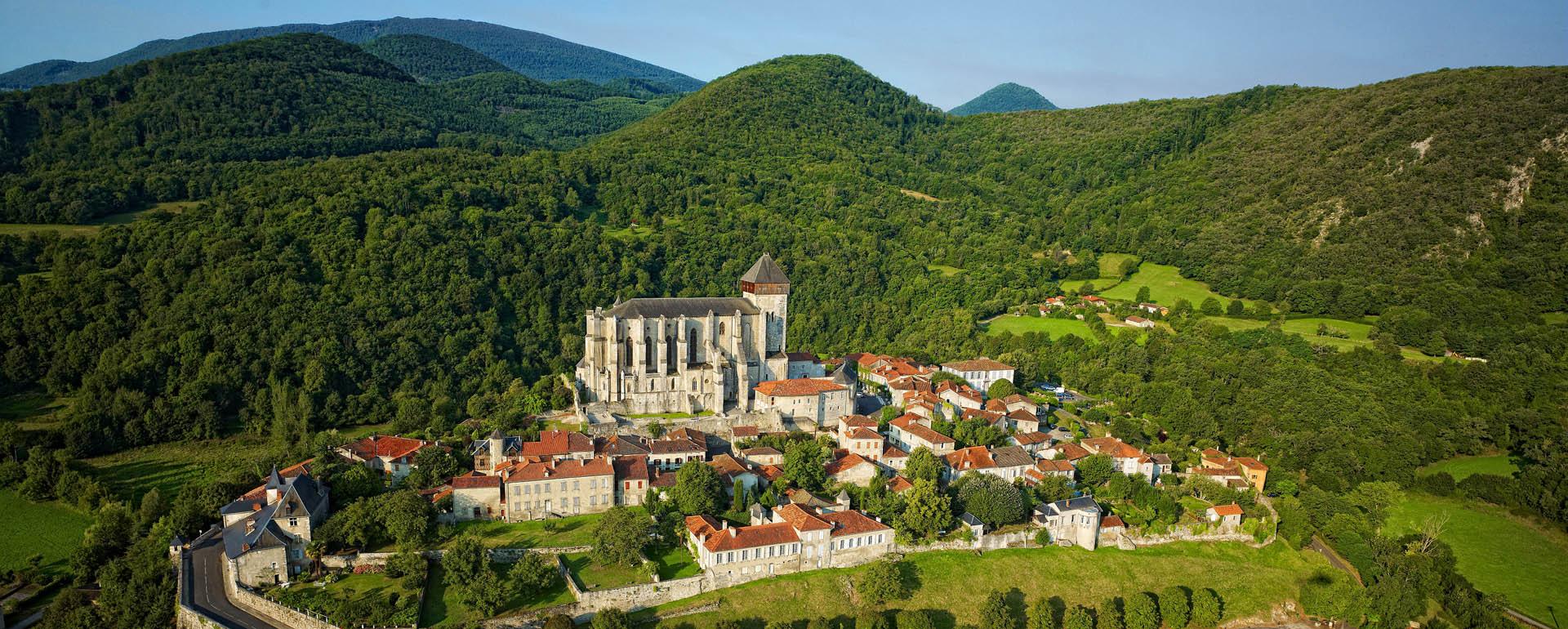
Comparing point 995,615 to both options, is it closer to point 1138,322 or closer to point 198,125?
point 1138,322

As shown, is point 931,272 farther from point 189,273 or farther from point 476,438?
point 189,273

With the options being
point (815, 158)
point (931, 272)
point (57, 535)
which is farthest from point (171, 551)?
point (815, 158)

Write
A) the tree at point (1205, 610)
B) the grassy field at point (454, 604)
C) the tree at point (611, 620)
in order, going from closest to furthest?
the tree at point (611, 620)
the grassy field at point (454, 604)
the tree at point (1205, 610)

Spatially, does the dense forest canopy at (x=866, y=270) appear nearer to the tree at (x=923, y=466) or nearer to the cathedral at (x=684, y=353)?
the cathedral at (x=684, y=353)

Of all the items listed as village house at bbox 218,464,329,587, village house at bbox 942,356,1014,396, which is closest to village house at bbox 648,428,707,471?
village house at bbox 218,464,329,587

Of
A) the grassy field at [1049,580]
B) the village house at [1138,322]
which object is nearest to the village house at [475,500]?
the grassy field at [1049,580]

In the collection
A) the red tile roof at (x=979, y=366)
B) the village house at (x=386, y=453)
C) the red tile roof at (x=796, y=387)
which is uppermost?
the red tile roof at (x=796, y=387)
